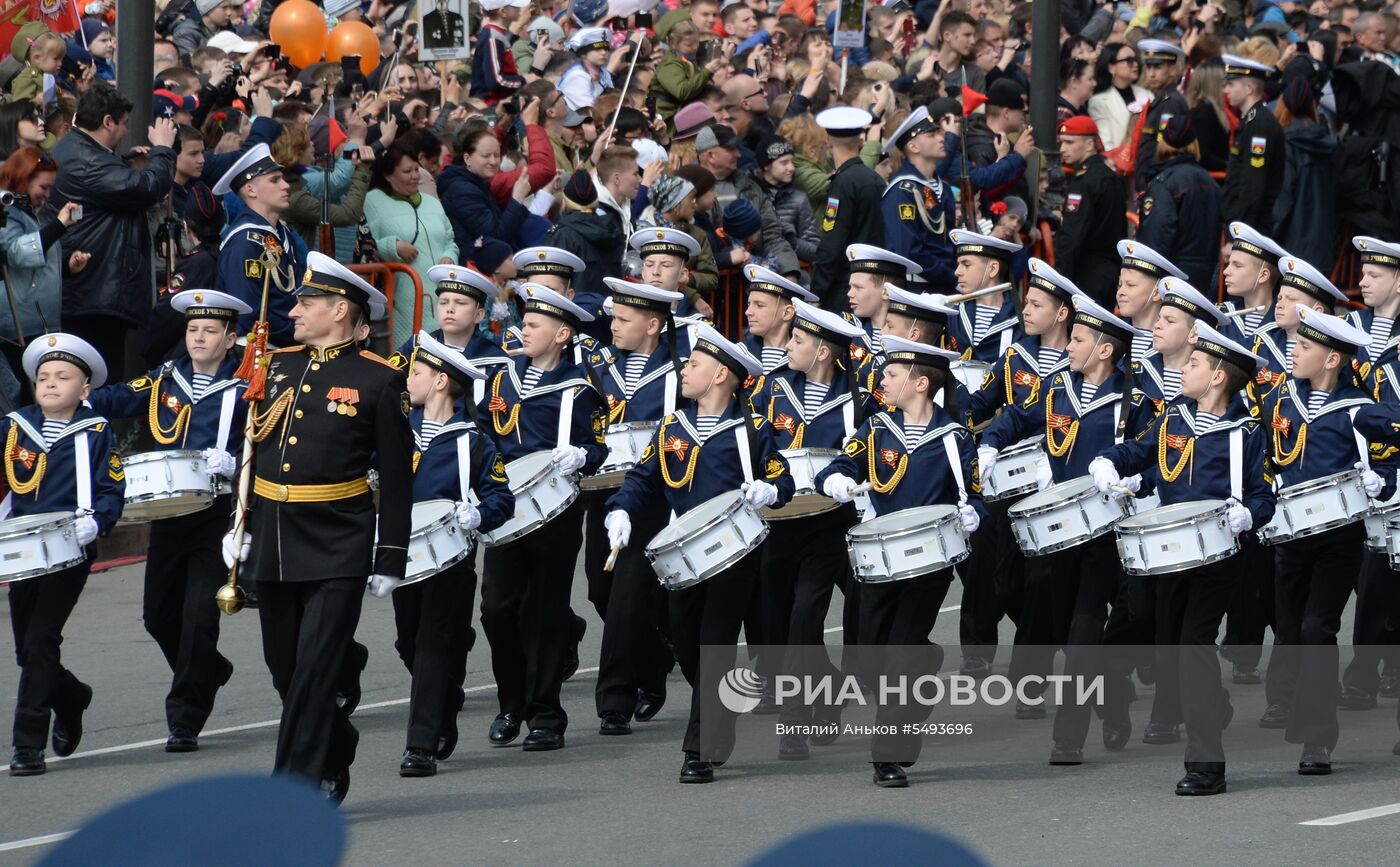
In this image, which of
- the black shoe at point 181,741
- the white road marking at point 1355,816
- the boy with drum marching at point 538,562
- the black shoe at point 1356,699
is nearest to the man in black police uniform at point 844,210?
the boy with drum marching at point 538,562

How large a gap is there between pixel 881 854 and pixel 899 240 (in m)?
11.6

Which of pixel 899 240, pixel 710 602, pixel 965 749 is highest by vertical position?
pixel 899 240

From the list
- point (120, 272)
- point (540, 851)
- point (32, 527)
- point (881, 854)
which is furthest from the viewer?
point (120, 272)

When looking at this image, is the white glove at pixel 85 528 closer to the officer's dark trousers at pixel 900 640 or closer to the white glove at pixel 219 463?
the white glove at pixel 219 463

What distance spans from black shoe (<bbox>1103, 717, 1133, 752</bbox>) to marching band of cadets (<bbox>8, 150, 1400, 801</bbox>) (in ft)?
0.04

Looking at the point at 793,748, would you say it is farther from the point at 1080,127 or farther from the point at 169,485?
the point at 1080,127

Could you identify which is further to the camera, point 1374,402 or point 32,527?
point 1374,402

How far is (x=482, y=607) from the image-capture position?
404 inches

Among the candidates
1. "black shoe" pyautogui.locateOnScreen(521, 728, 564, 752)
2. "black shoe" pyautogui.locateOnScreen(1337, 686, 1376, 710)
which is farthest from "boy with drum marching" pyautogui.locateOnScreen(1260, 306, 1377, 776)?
"black shoe" pyautogui.locateOnScreen(521, 728, 564, 752)

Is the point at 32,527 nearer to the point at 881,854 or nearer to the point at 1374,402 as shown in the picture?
the point at 1374,402

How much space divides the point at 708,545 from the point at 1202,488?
2.08m

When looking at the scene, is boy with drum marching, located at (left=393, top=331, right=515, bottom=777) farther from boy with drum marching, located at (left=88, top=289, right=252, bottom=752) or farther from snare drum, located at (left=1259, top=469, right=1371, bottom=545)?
snare drum, located at (left=1259, top=469, right=1371, bottom=545)

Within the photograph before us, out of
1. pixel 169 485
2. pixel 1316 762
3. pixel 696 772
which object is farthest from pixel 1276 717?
pixel 169 485

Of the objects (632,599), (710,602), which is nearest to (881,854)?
(710,602)
